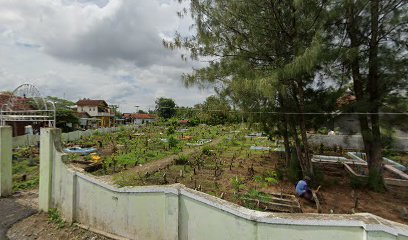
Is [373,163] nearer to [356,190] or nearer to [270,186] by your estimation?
[356,190]

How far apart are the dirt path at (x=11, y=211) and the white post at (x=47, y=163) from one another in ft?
2.09

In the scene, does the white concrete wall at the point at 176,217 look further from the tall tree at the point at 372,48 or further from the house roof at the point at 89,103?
the house roof at the point at 89,103

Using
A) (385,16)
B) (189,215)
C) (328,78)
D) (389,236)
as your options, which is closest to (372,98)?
(328,78)

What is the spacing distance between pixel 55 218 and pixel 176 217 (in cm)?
468

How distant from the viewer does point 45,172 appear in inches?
340

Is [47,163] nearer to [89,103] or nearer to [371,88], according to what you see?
[371,88]

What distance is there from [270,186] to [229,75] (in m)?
4.17

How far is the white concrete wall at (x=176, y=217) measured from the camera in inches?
152

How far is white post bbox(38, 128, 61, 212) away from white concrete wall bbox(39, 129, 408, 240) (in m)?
0.03

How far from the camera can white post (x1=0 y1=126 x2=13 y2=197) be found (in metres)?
10.3

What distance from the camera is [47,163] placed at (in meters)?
8.53

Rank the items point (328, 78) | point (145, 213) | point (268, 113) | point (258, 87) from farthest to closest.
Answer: point (268, 113), point (328, 78), point (258, 87), point (145, 213)

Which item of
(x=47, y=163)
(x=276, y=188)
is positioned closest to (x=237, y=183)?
(x=276, y=188)

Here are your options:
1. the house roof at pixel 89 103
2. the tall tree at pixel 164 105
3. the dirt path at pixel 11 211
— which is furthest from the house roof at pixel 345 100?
the tall tree at pixel 164 105
